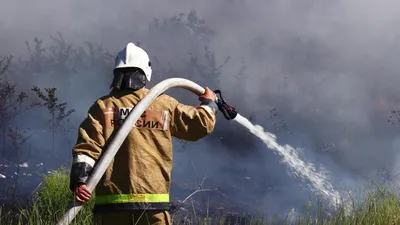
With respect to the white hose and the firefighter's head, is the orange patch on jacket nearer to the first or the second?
the white hose

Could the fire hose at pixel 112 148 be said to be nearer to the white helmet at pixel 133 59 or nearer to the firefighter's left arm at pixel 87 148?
the firefighter's left arm at pixel 87 148

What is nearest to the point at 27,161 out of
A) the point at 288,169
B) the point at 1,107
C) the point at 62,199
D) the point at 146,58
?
the point at 1,107

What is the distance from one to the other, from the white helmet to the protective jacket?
208 millimetres

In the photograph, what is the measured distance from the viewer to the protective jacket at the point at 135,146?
5.41m

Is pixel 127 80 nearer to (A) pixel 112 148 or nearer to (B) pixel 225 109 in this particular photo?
(A) pixel 112 148

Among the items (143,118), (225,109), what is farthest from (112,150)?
(225,109)

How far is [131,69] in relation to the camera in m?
5.71

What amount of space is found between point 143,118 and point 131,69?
44 centimetres

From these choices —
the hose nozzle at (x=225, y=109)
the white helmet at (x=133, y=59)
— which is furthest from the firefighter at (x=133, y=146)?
the hose nozzle at (x=225, y=109)

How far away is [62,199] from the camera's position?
382 inches

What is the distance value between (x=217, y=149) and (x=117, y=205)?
19755mm

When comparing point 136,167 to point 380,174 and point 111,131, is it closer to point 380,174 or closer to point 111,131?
point 111,131

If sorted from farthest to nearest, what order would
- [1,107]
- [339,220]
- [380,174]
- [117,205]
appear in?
[380,174] → [1,107] → [339,220] → [117,205]

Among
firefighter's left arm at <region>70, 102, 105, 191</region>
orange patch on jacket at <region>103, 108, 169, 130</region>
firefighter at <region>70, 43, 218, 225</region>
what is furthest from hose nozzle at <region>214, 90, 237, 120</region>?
firefighter's left arm at <region>70, 102, 105, 191</region>
